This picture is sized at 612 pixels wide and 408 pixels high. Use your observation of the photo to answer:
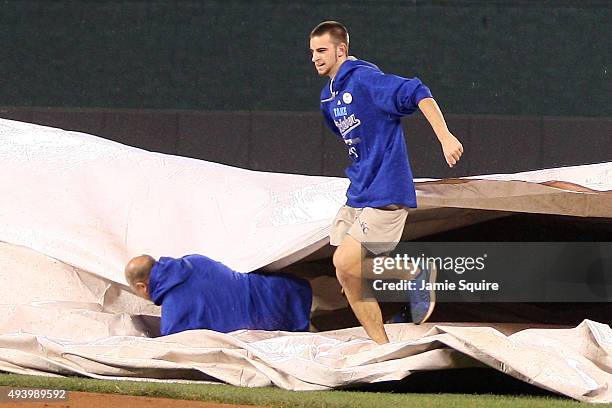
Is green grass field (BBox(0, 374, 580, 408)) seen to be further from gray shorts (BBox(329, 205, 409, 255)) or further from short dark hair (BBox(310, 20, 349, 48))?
short dark hair (BBox(310, 20, 349, 48))

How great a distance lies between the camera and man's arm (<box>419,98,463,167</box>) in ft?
14.8

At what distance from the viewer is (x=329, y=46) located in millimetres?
4980

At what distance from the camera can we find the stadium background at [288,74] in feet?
27.6

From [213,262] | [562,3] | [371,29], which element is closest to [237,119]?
[371,29]

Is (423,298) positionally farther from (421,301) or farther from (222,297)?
(222,297)

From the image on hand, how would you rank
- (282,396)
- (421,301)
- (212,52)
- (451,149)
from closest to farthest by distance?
1. (282,396)
2. (451,149)
3. (421,301)
4. (212,52)

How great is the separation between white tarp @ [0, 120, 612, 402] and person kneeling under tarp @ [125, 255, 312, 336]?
0.12 metres

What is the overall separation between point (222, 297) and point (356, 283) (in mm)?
696

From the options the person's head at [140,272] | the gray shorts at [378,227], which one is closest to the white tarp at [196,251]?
the person's head at [140,272]

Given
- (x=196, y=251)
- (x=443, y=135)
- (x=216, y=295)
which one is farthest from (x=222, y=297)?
(x=443, y=135)

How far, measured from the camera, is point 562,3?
335 inches

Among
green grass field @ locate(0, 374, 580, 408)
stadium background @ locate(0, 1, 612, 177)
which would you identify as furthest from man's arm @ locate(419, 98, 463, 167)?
stadium background @ locate(0, 1, 612, 177)

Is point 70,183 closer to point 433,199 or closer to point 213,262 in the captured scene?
point 213,262

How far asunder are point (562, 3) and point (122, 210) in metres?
3.98
